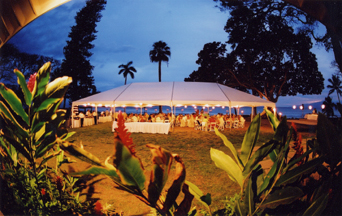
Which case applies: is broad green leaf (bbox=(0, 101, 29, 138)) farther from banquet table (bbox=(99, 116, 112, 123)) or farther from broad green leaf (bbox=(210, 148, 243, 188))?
banquet table (bbox=(99, 116, 112, 123))

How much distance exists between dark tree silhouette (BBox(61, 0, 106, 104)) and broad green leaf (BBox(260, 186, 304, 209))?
26.2 metres

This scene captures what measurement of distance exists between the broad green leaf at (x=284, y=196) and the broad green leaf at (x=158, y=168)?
459 millimetres

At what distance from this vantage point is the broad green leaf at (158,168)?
0.52 m

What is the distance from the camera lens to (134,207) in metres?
2.91

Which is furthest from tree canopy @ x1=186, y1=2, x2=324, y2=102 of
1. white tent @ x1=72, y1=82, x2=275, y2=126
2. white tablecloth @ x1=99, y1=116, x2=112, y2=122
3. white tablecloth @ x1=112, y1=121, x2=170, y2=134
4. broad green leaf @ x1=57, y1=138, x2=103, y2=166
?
broad green leaf @ x1=57, y1=138, x2=103, y2=166

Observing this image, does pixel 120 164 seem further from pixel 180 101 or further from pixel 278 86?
pixel 278 86

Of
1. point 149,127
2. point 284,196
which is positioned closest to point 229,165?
point 284,196

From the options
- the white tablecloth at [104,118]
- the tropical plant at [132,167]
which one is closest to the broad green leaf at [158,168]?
the tropical plant at [132,167]

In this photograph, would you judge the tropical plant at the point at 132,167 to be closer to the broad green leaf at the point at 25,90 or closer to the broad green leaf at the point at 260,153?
the broad green leaf at the point at 260,153

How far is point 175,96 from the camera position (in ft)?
37.3

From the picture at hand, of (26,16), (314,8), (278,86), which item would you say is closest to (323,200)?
(314,8)

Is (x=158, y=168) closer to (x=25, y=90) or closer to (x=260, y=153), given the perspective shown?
(x=260, y=153)

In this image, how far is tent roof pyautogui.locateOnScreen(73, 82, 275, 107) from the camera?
11.0 metres

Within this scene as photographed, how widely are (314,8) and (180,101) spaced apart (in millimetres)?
9387
